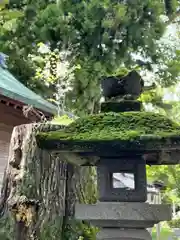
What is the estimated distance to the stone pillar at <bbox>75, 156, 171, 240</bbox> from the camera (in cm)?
→ 256

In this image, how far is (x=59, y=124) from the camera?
14.0 ft

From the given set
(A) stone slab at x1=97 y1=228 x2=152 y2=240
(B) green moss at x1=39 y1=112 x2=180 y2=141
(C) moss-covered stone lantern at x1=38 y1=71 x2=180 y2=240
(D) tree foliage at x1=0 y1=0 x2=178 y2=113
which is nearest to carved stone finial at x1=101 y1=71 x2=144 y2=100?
(C) moss-covered stone lantern at x1=38 y1=71 x2=180 y2=240

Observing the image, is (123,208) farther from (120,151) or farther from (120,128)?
(120,128)

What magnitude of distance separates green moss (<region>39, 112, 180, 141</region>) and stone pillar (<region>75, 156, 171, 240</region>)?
279mm

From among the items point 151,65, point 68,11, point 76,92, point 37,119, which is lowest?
point 37,119

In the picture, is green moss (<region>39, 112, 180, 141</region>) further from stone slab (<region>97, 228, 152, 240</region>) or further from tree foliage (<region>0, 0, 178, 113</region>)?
tree foliage (<region>0, 0, 178, 113</region>)

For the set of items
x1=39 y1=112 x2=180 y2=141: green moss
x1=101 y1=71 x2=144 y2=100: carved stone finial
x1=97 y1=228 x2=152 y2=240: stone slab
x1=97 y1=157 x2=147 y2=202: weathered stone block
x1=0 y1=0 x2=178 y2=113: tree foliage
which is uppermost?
x1=0 y1=0 x2=178 y2=113: tree foliage

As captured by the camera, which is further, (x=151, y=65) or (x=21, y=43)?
(x=151, y=65)

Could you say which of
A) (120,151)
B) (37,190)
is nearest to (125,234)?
(120,151)

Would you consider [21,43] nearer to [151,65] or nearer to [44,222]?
[151,65]

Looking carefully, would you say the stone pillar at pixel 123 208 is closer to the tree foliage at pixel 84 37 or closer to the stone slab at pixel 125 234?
the stone slab at pixel 125 234

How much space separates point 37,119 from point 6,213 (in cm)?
254

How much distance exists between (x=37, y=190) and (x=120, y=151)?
171cm

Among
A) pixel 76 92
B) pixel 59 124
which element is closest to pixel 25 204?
pixel 59 124
